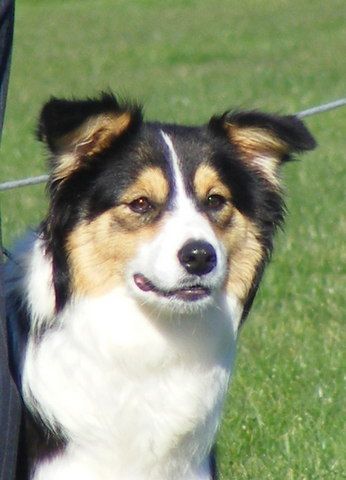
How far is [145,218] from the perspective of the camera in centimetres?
467

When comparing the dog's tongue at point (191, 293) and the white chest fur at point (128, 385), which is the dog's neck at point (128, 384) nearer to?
the white chest fur at point (128, 385)

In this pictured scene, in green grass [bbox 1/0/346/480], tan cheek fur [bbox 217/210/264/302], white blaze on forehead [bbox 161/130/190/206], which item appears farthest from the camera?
green grass [bbox 1/0/346/480]

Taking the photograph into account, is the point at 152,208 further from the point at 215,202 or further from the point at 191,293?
the point at 191,293

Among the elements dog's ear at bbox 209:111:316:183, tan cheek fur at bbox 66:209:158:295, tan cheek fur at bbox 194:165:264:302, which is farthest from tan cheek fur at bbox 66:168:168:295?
dog's ear at bbox 209:111:316:183

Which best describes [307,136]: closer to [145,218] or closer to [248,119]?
[248,119]

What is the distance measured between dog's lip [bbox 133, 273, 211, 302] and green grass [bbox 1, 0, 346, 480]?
2.63 feet

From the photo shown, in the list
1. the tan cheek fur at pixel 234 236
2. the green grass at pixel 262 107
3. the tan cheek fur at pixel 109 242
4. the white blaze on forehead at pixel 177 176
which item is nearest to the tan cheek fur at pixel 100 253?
the tan cheek fur at pixel 109 242

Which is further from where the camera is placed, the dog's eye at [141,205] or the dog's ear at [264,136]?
the dog's ear at [264,136]

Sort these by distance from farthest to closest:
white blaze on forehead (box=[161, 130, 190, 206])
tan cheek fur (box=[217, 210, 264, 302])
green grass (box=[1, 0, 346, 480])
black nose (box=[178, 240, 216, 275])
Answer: green grass (box=[1, 0, 346, 480]) → tan cheek fur (box=[217, 210, 264, 302]) → white blaze on forehead (box=[161, 130, 190, 206]) → black nose (box=[178, 240, 216, 275])

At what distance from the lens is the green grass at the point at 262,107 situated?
6535 mm

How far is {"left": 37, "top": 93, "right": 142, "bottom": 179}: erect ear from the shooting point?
443 cm

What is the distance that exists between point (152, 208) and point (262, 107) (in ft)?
38.0

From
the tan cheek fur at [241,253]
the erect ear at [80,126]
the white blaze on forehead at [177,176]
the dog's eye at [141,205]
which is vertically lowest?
the tan cheek fur at [241,253]

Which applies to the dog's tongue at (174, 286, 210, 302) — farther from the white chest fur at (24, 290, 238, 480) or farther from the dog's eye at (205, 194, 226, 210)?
the dog's eye at (205, 194, 226, 210)
